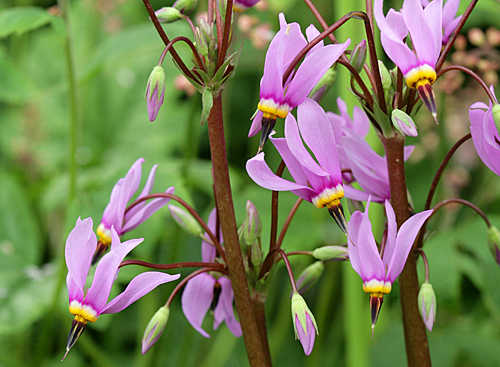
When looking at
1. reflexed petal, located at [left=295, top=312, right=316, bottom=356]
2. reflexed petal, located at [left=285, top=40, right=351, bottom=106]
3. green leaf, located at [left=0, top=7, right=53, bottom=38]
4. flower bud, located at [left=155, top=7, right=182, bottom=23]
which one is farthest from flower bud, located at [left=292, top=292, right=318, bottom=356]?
green leaf, located at [left=0, top=7, right=53, bottom=38]

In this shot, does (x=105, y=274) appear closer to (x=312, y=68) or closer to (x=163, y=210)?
(x=312, y=68)

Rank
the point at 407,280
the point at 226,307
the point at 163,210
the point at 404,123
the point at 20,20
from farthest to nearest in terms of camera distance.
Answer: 1. the point at 163,210
2. the point at 20,20
3. the point at 226,307
4. the point at 407,280
5. the point at 404,123

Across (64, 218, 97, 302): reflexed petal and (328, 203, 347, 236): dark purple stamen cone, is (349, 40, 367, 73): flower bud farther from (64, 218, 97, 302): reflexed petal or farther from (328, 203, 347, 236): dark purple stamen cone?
(64, 218, 97, 302): reflexed petal

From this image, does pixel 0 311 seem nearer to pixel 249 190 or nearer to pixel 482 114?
pixel 249 190

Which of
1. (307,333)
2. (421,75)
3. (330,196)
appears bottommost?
(307,333)

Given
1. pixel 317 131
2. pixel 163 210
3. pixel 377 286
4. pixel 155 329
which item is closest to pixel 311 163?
pixel 317 131

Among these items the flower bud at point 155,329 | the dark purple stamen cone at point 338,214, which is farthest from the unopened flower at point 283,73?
the flower bud at point 155,329
